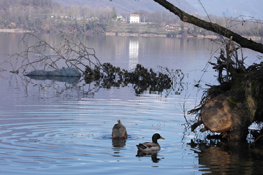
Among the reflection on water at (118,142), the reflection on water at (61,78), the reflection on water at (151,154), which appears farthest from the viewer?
the reflection on water at (61,78)

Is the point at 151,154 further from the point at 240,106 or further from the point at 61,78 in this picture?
the point at 61,78

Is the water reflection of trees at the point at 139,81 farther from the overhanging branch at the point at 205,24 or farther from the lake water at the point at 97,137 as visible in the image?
the overhanging branch at the point at 205,24

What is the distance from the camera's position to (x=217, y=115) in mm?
11352

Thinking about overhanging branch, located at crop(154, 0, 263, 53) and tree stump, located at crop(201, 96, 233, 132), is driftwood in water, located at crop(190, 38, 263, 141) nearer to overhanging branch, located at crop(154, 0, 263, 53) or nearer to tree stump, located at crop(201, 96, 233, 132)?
tree stump, located at crop(201, 96, 233, 132)

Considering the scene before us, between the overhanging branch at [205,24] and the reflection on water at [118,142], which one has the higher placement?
the overhanging branch at [205,24]

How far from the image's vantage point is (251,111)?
453 inches

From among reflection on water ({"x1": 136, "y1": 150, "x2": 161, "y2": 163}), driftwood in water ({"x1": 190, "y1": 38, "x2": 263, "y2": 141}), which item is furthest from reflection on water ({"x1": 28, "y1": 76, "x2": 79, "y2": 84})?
reflection on water ({"x1": 136, "y1": 150, "x2": 161, "y2": 163})

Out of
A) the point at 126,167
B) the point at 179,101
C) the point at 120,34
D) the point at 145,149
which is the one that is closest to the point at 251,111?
the point at 145,149

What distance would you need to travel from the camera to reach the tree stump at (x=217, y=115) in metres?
11.4

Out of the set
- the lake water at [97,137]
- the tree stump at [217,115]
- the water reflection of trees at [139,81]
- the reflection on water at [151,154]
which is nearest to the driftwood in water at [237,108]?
the tree stump at [217,115]

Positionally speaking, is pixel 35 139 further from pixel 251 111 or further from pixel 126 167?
pixel 251 111

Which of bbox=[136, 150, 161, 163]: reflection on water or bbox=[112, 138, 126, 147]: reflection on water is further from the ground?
bbox=[112, 138, 126, 147]: reflection on water

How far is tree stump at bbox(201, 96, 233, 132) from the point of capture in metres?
11.4

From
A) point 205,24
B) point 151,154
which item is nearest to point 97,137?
point 151,154
